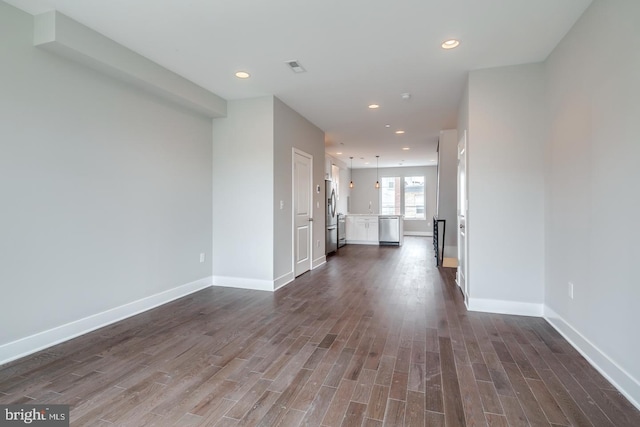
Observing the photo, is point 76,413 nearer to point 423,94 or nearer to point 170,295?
point 170,295

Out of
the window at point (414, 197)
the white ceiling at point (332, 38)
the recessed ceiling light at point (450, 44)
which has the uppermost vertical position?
the white ceiling at point (332, 38)

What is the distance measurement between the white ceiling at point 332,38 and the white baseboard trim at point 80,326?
8.72ft

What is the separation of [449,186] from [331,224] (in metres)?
2.90

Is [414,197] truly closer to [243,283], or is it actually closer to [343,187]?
[343,187]

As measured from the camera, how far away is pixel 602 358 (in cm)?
215

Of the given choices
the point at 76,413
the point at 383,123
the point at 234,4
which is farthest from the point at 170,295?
the point at 383,123

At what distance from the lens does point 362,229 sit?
9586 millimetres

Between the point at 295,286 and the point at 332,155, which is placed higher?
the point at 332,155

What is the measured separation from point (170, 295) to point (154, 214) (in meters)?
1.06

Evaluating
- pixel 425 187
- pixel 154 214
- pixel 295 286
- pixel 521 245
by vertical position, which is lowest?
pixel 295 286

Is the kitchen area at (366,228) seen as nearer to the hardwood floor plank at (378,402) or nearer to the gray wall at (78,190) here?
the gray wall at (78,190)

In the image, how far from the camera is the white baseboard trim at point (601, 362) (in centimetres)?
184

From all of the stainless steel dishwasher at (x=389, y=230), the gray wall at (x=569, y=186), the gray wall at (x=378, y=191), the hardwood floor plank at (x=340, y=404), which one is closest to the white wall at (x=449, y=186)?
the stainless steel dishwasher at (x=389, y=230)

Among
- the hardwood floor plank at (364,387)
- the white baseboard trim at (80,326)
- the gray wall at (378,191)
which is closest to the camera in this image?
the hardwood floor plank at (364,387)
